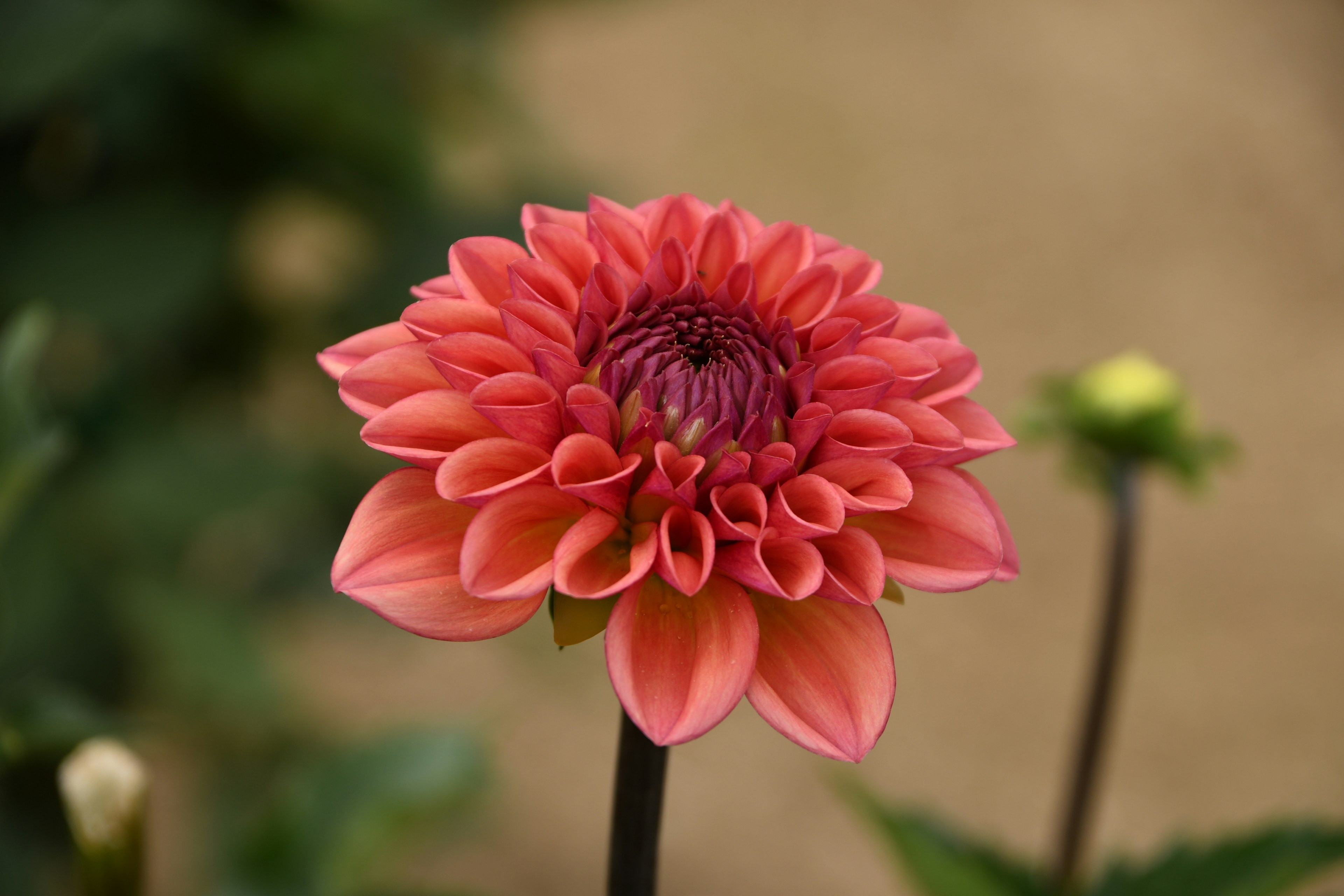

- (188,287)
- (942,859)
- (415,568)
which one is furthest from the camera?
(188,287)

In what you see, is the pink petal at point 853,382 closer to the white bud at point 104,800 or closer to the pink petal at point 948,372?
the pink petal at point 948,372

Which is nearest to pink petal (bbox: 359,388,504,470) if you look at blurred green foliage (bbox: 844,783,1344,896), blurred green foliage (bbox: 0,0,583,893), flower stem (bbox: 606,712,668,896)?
flower stem (bbox: 606,712,668,896)

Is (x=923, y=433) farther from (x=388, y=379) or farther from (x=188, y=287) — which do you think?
(x=188, y=287)

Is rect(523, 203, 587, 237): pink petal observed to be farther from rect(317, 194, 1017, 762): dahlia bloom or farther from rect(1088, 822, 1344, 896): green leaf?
A: rect(1088, 822, 1344, 896): green leaf

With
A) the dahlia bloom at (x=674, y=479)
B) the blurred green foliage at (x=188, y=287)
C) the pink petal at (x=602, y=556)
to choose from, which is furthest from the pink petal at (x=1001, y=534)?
the blurred green foliage at (x=188, y=287)

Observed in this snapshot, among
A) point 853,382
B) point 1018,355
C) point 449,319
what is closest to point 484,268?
point 449,319

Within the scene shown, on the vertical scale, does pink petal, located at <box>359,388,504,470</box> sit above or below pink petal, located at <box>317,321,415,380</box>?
below
